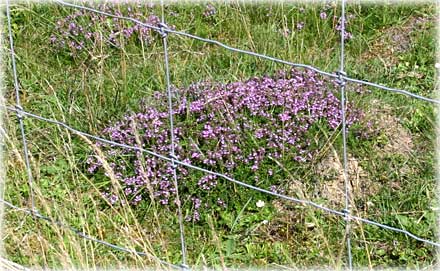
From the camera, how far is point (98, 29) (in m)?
4.42

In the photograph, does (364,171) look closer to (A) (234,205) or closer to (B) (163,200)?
(A) (234,205)

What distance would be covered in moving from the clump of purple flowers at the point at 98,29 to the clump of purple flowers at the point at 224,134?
63 centimetres

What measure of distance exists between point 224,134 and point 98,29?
44.4 inches

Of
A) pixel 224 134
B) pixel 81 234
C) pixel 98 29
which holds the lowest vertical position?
pixel 81 234

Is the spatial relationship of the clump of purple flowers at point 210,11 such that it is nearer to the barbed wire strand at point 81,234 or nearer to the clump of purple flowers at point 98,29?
the clump of purple flowers at point 98,29

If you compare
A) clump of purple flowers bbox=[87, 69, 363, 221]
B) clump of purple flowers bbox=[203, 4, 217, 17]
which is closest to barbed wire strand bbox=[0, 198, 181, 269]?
clump of purple flowers bbox=[87, 69, 363, 221]

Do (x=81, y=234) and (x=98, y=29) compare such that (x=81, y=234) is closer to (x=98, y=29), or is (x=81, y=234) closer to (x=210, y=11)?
(x=98, y=29)

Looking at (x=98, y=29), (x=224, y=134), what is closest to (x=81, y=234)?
(x=224, y=134)

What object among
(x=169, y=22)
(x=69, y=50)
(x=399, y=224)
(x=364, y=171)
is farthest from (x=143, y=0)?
(x=399, y=224)

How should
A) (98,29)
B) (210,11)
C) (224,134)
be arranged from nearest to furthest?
1. (224,134)
2. (98,29)
3. (210,11)

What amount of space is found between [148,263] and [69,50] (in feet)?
5.58

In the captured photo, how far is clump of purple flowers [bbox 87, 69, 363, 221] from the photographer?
11.5ft

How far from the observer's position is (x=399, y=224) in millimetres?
3293

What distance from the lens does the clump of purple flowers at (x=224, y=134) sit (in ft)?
11.5
